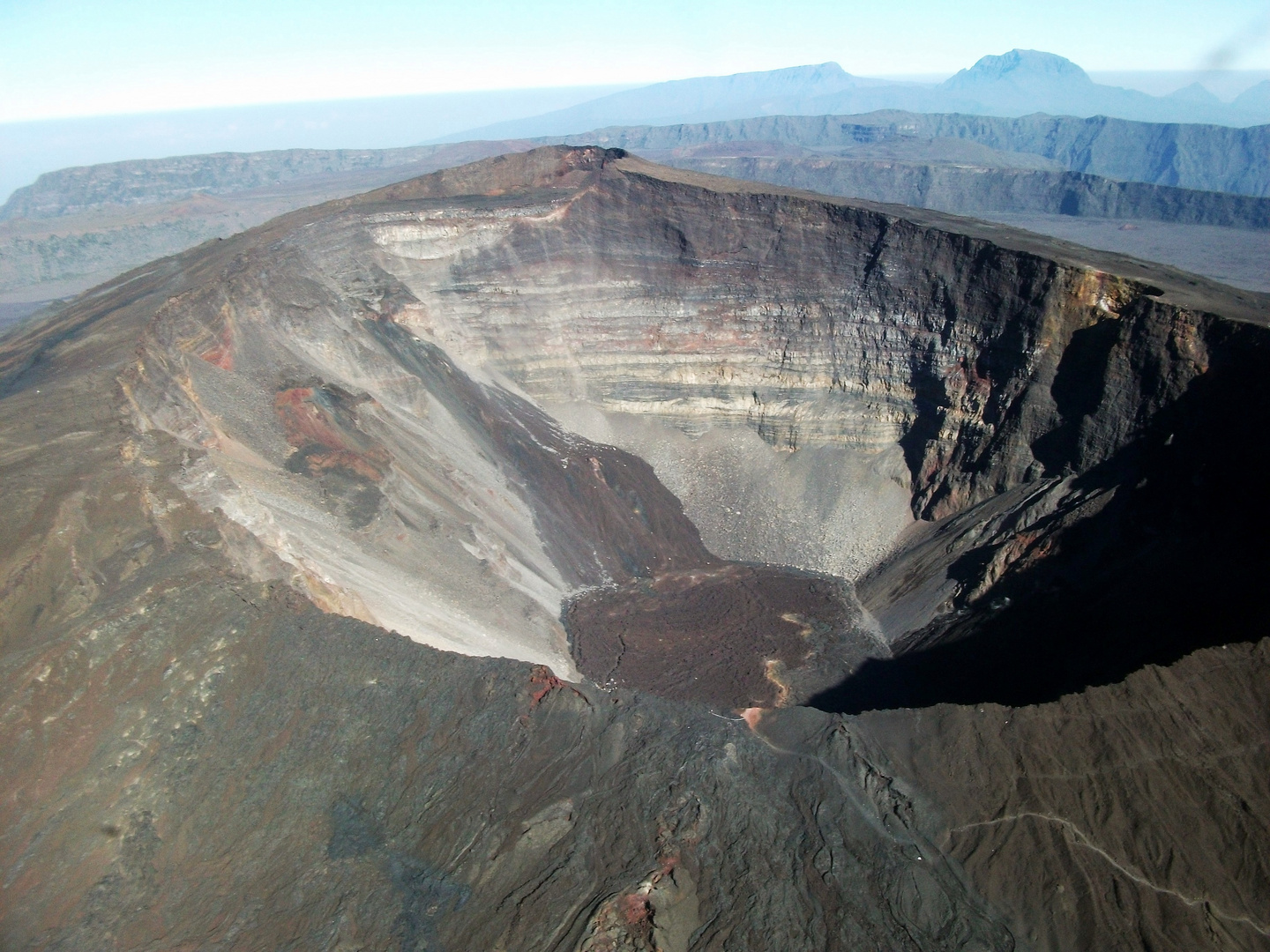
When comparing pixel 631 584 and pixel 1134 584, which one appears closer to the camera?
pixel 1134 584

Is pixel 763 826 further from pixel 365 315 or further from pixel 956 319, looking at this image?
pixel 365 315

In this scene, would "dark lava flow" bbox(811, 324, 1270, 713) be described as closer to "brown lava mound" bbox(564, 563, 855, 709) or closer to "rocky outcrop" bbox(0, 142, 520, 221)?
"brown lava mound" bbox(564, 563, 855, 709)

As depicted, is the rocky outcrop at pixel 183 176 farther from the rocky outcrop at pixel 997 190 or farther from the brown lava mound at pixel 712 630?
the brown lava mound at pixel 712 630

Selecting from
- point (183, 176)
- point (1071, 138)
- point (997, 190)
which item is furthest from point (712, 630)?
point (1071, 138)

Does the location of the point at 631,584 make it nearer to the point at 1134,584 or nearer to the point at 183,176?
the point at 1134,584

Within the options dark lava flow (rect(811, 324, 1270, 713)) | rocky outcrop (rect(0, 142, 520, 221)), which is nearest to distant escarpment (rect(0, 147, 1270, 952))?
dark lava flow (rect(811, 324, 1270, 713))

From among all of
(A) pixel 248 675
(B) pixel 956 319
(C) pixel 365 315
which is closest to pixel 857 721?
(A) pixel 248 675
